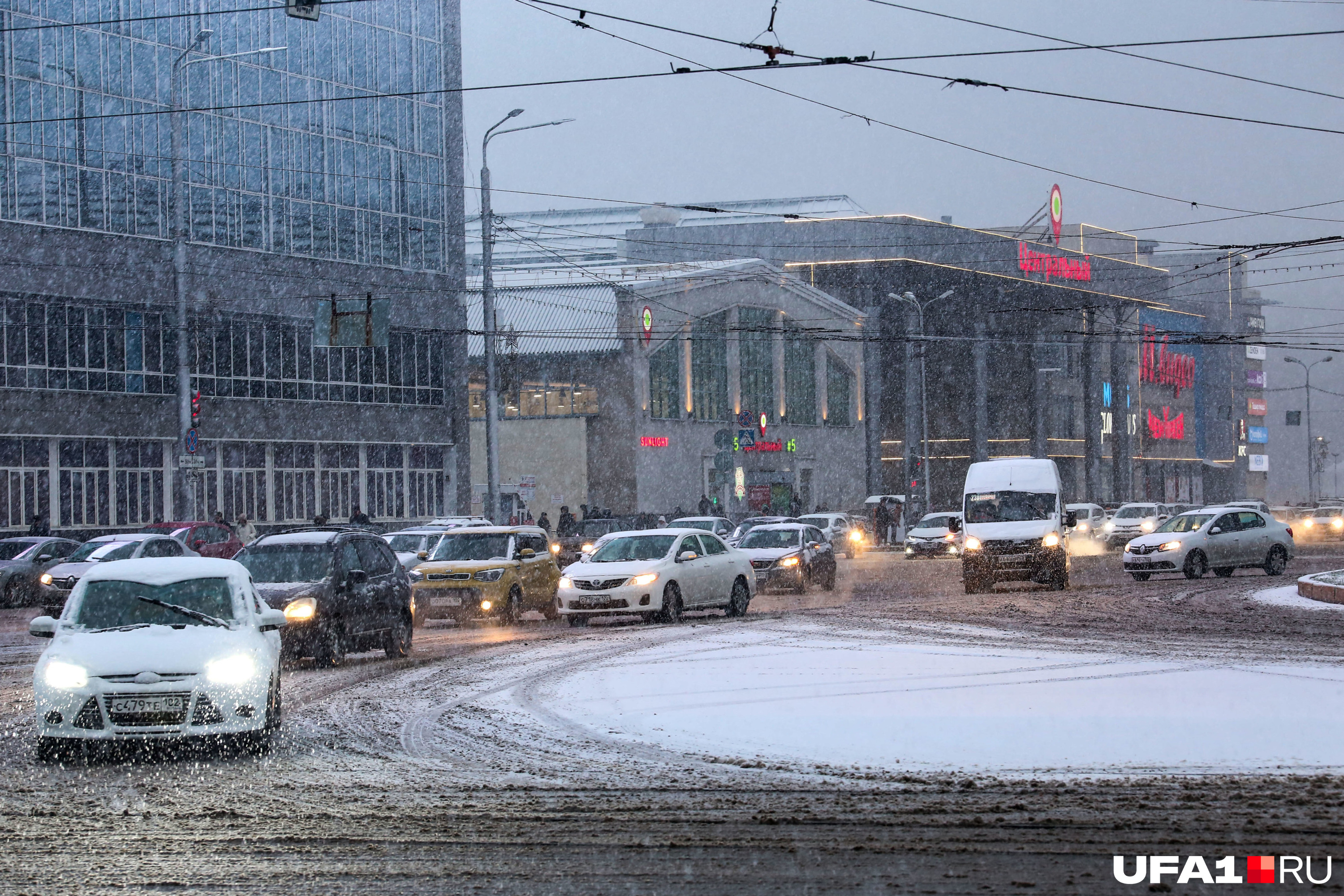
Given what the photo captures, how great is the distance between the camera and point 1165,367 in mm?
110375

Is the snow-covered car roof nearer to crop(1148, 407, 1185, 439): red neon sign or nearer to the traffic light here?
the traffic light

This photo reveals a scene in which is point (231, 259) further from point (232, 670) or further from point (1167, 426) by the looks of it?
point (1167, 426)

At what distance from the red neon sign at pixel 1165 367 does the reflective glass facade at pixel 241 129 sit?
196 ft

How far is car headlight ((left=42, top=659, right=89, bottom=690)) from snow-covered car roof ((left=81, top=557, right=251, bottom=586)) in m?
1.29

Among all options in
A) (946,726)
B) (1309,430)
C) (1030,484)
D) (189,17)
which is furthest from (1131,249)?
(946,726)

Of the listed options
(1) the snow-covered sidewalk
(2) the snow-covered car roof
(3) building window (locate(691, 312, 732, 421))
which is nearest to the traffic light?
(2) the snow-covered car roof

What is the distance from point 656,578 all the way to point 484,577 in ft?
9.10

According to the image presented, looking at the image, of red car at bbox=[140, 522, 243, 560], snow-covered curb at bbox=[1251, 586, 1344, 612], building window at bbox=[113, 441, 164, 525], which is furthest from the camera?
building window at bbox=[113, 441, 164, 525]

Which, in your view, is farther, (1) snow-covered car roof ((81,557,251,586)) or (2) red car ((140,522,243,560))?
(2) red car ((140,522,243,560))

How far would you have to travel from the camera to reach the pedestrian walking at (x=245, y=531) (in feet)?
138

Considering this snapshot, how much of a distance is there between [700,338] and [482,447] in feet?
33.8

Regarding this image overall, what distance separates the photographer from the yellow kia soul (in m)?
24.3

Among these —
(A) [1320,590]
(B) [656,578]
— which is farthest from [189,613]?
(A) [1320,590]

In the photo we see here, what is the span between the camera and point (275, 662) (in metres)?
12.4
